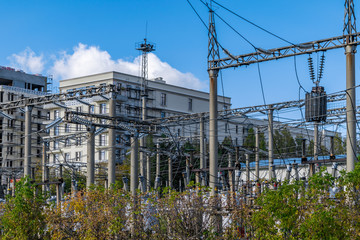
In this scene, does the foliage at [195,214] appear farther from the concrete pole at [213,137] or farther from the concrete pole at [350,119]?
the concrete pole at [350,119]

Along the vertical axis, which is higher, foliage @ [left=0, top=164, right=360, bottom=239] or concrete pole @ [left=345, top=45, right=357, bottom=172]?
concrete pole @ [left=345, top=45, right=357, bottom=172]

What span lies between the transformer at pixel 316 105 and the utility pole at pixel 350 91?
668 cm

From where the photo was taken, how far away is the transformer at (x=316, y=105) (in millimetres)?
26172

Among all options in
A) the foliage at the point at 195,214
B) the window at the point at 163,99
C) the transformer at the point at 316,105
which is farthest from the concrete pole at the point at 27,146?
the window at the point at 163,99

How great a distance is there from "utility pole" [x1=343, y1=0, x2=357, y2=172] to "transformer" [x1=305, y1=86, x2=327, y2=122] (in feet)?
21.9

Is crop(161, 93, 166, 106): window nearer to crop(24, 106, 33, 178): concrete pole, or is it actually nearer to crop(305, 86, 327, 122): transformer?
crop(24, 106, 33, 178): concrete pole

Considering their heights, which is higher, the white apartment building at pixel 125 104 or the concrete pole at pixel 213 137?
the white apartment building at pixel 125 104

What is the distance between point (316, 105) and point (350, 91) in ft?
25.9

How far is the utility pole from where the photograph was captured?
730 inches

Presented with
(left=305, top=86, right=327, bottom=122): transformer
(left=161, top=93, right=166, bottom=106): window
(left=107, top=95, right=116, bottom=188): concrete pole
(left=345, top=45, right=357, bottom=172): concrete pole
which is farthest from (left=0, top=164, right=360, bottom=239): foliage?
(left=161, top=93, right=166, bottom=106): window

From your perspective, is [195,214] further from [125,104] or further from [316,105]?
[125,104]

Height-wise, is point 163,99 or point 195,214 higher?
point 163,99

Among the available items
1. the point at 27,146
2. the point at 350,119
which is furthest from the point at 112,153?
the point at 350,119

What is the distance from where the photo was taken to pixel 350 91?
1869cm
